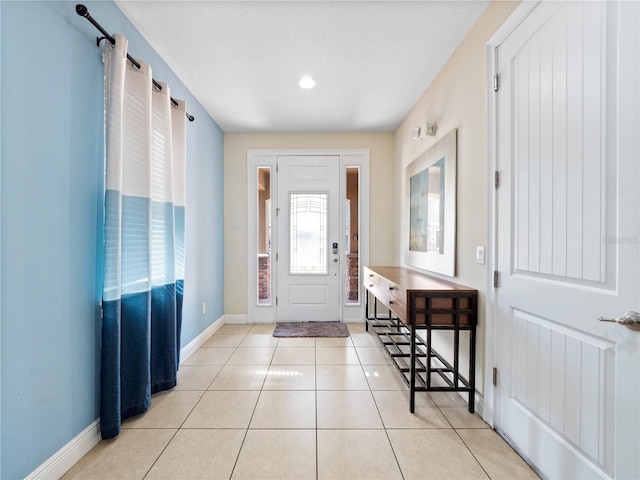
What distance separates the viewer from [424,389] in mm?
1949

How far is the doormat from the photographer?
3.42 m

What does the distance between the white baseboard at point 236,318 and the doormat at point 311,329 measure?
490mm

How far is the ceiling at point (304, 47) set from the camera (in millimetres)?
1813

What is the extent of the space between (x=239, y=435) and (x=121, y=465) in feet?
1.93

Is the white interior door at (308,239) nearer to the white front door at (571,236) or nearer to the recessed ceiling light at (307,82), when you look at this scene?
the recessed ceiling light at (307,82)

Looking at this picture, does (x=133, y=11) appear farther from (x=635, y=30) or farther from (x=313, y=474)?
(x=313, y=474)

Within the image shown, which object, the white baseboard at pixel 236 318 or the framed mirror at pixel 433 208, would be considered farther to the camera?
the white baseboard at pixel 236 318

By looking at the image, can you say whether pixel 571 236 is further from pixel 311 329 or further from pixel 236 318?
pixel 236 318

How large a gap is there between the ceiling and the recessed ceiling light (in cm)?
5

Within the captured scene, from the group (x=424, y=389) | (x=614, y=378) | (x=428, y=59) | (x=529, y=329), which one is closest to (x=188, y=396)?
(x=424, y=389)

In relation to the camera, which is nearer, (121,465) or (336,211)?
(121,465)

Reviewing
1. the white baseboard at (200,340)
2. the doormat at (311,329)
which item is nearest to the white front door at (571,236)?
the doormat at (311,329)

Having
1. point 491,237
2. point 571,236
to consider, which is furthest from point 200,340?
point 571,236

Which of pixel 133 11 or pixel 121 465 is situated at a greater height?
pixel 133 11
